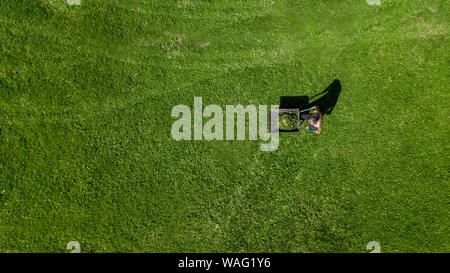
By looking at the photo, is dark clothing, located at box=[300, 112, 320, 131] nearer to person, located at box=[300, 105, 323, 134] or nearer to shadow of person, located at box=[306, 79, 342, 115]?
person, located at box=[300, 105, 323, 134]

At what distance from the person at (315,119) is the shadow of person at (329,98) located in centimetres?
40

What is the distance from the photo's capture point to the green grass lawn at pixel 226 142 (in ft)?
29.5

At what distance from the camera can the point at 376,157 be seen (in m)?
9.05

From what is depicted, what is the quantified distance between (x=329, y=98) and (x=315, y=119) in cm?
104

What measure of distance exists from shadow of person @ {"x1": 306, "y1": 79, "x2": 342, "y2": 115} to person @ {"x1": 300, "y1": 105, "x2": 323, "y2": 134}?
399 millimetres

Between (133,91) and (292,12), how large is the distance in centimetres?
540

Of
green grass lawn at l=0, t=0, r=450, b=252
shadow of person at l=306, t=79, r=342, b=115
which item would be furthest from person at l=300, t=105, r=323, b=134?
shadow of person at l=306, t=79, r=342, b=115

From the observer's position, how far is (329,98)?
9.05m

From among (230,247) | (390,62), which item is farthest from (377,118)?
(230,247)

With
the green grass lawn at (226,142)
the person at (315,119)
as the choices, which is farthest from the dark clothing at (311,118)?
the green grass lawn at (226,142)

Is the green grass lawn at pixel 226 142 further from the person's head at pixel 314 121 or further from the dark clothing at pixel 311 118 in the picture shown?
the person's head at pixel 314 121

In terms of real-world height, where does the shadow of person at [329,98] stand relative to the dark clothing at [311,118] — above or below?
above

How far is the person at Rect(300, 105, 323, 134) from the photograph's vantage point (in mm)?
8562
